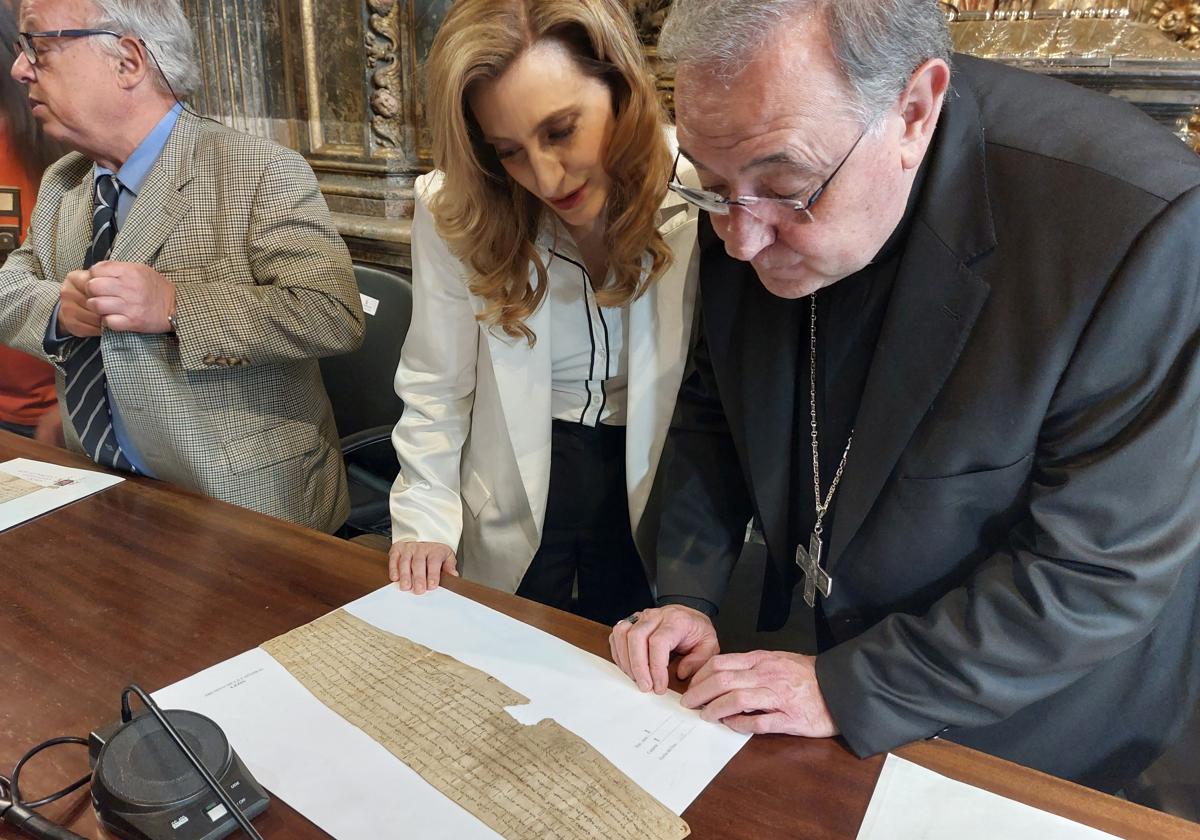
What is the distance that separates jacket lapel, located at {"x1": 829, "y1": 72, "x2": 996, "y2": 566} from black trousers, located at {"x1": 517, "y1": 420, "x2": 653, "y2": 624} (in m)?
0.64

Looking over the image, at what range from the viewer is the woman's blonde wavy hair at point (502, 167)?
1220 mm

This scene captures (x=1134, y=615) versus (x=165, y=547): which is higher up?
(x=1134, y=615)

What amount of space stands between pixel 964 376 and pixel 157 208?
5.14 ft

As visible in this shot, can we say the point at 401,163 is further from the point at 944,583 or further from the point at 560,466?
the point at 944,583

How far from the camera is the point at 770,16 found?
82 cm

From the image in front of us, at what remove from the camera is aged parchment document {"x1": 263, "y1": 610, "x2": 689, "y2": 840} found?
2.68 feet

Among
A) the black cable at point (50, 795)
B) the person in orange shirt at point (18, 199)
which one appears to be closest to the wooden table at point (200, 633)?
the black cable at point (50, 795)

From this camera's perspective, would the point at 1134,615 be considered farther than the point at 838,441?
No

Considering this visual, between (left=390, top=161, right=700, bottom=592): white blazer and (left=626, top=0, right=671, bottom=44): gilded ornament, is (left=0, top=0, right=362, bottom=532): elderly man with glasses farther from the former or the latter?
(left=626, top=0, right=671, bottom=44): gilded ornament

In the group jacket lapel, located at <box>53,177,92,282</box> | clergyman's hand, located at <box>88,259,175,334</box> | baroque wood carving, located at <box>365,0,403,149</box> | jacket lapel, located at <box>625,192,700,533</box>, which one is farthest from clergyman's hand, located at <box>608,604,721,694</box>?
baroque wood carving, located at <box>365,0,403,149</box>

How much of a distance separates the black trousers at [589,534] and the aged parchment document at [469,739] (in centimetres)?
55

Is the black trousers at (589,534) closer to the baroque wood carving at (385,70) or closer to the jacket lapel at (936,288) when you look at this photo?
the jacket lapel at (936,288)

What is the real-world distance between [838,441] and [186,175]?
1.43m

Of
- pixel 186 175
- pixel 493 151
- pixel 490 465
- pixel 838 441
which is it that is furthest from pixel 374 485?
pixel 838 441
